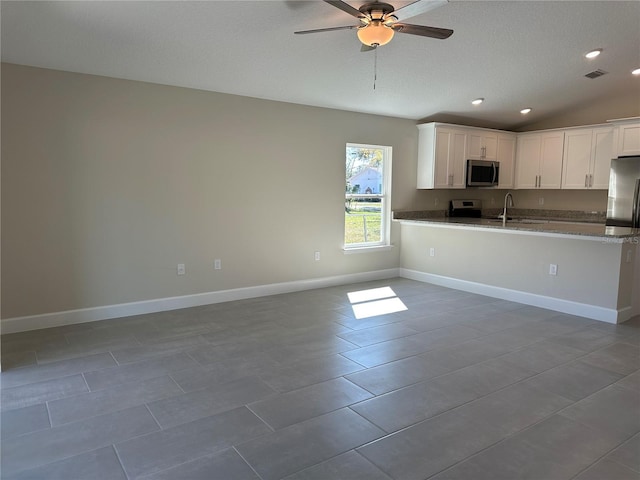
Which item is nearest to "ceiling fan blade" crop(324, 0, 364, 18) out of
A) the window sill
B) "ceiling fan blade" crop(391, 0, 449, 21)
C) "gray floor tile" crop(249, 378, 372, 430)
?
"ceiling fan blade" crop(391, 0, 449, 21)

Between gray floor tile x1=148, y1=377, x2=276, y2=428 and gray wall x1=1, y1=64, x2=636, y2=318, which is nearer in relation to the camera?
gray floor tile x1=148, y1=377, x2=276, y2=428

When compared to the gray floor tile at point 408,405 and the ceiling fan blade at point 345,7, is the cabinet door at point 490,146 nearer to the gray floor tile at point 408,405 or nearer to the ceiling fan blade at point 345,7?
the ceiling fan blade at point 345,7

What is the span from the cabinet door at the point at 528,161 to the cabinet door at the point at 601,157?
86 cm

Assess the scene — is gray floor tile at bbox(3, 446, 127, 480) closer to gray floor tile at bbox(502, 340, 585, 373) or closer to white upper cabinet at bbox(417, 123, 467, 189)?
gray floor tile at bbox(502, 340, 585, 373)

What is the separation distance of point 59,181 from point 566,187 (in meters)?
6.92

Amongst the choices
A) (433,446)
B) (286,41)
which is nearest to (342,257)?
(286,41)

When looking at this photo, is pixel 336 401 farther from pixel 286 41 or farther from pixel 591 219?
pixel 591 219

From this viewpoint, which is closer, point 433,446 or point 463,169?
point 433,446

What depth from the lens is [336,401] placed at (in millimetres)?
2699

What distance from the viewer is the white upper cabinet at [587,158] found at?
6121 millimetres

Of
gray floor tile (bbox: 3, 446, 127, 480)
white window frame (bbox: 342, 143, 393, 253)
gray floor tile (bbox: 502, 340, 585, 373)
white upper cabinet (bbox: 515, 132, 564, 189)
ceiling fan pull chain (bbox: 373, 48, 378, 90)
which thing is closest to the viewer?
gray floor tile (bbox: 3, 446, 127, 480)

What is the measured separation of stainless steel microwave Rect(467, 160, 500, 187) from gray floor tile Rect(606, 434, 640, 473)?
4965mm

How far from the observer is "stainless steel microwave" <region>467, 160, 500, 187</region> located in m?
6.75

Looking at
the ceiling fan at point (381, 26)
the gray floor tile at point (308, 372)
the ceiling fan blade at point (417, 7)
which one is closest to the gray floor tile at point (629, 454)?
the gray floor tile at point (308, 372)
